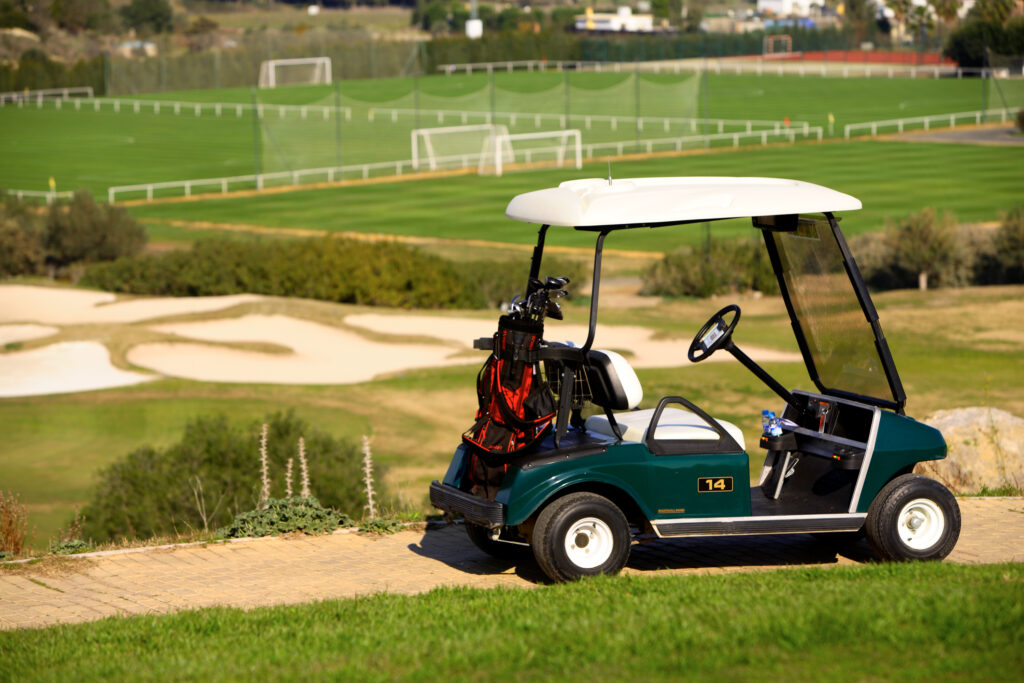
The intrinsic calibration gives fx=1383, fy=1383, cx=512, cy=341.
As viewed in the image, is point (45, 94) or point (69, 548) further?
point (45, 94)

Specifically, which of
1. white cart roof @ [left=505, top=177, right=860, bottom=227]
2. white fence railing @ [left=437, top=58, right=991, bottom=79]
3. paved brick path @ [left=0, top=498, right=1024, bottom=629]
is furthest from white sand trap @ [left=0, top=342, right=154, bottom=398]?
white fence railing @ [left=437, top=58, right=991, bottom=79]

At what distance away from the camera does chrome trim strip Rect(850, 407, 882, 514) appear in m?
7.40

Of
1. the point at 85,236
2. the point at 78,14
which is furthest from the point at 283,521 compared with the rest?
the point at 78,14

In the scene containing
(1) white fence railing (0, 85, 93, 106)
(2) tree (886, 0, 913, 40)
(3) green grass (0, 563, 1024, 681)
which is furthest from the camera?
(1) white fence railing (0, 85, 93, 106)

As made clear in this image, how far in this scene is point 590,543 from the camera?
7199mm

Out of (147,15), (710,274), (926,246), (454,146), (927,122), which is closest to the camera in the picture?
(710,274)

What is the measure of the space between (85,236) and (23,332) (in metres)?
10.1

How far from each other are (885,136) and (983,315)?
3722cm

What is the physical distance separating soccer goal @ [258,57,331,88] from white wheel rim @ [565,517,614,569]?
86.5 metres

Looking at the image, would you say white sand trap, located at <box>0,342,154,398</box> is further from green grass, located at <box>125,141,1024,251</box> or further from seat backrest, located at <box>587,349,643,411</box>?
green grass, located at <box>125,141,1024,251</box>

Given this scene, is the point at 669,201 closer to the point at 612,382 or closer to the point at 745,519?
the point at 612,382

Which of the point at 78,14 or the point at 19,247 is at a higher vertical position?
the point at 78,14

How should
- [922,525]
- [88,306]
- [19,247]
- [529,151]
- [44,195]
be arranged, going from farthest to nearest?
1. [529,151]
2. [44,195]
3. [19,247]
4. [88,306]
5. [922,525]

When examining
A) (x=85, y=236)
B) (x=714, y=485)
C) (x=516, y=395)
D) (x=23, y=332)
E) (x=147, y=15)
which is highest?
(x=147, y=15)
